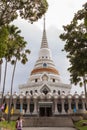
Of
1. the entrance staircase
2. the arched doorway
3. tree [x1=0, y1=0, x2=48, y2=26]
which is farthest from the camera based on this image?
the arched doorway

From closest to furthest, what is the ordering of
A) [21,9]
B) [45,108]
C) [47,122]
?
[21,9] → [47,122] → [45,108]

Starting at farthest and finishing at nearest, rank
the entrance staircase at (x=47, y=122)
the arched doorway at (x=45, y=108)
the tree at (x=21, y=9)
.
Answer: the arched doorway at (x=45, y=108) < the entrance staircase at (x=47, y=122) < the tree at (x=21, y=9)

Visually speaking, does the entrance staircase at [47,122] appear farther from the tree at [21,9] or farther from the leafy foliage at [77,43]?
the tree at [21,9]

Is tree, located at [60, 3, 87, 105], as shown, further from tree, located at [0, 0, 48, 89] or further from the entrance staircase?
the entrance staircase

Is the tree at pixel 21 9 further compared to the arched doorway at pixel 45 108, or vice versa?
the arched doorway at pixel 45 108

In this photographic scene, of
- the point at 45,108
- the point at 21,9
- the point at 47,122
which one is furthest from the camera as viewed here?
the point at 45,108

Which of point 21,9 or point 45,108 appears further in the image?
point 45,108

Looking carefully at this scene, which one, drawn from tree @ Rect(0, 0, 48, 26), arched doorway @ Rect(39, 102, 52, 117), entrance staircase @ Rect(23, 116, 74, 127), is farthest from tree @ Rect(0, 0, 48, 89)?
arched doorway @ Rect(39, 102, 52, 117)

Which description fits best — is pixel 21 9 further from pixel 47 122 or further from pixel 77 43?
pixel 47 122

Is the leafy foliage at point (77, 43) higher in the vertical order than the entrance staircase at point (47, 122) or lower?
higher

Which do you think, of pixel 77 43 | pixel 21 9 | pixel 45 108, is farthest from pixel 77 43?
pixel 45 108

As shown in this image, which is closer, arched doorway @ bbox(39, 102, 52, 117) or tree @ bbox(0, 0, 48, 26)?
tree @ bbox(0, 0, 48, 26)

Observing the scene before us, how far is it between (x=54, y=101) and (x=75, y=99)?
18.6ft

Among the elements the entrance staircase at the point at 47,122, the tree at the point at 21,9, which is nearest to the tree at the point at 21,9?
the tree at the point at 21,9
